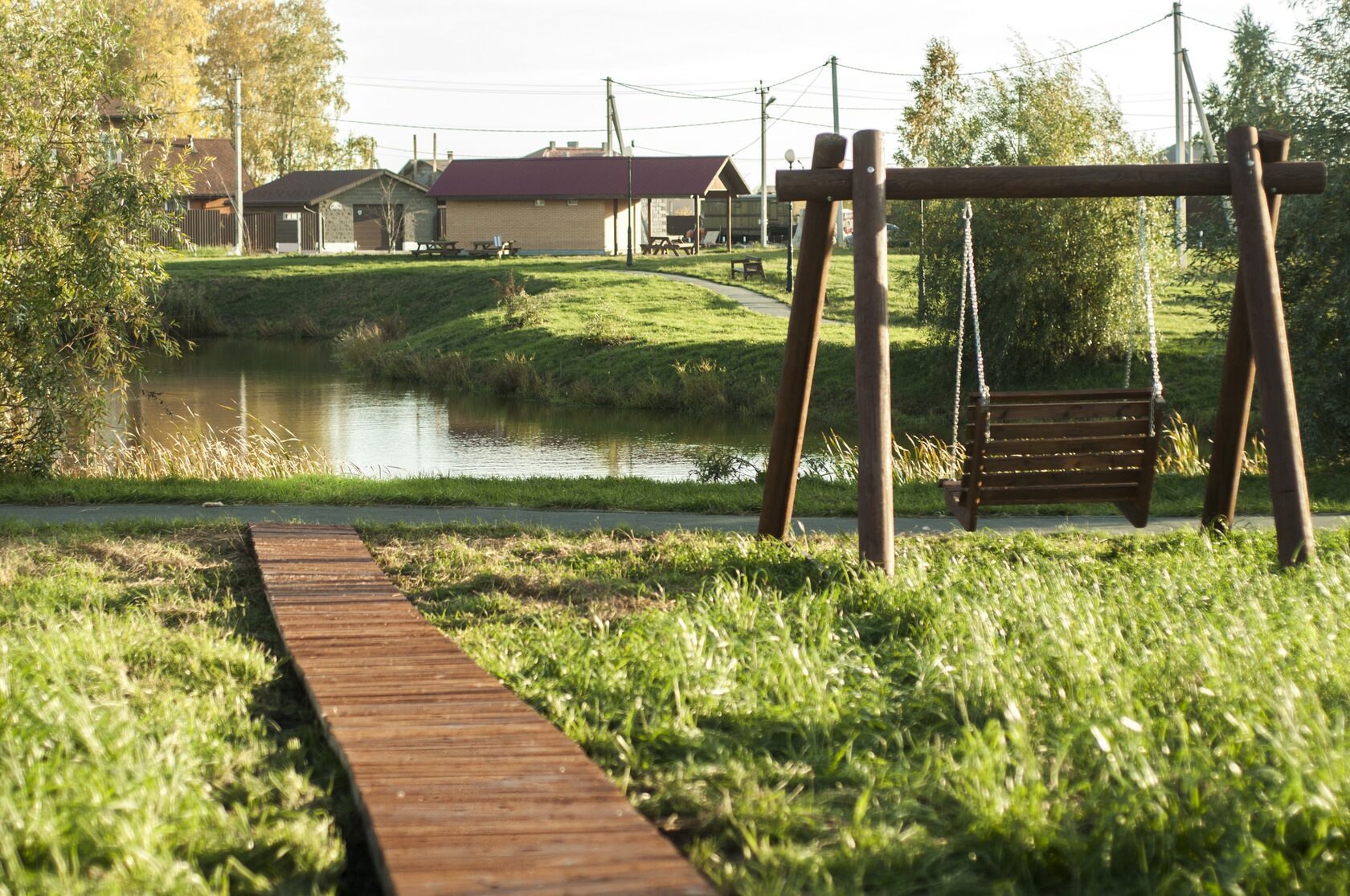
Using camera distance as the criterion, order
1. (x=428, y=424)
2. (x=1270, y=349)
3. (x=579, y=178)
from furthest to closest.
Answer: (x=579, y=178), (x=428, y=424), (x=1270, y=349)

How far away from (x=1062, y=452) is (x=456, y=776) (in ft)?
17.0

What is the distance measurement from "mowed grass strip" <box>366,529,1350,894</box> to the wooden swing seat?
572 millimetres

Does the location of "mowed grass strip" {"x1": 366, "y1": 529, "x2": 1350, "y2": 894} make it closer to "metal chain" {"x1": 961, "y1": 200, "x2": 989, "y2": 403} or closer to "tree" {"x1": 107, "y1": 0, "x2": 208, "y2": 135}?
→ "metal chain" {"x1": 961, "y1": 200, "x2": 989, "y2": 403}

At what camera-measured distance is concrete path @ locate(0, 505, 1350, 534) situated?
10141mm

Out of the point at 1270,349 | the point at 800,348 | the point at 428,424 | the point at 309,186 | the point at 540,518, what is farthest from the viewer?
the point at 309,186

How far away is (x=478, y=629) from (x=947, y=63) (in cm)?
3172

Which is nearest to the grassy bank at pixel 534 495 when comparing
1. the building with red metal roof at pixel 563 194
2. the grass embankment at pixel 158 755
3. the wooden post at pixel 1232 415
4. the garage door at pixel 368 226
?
the wooden post at pixel 1232 415

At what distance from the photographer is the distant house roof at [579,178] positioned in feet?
187

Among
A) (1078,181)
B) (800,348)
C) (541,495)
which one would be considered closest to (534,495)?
(541,495)

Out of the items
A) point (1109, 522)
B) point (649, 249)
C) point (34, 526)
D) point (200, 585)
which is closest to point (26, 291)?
point (34, 526)

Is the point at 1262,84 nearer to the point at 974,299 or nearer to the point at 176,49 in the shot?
the point at 974,299

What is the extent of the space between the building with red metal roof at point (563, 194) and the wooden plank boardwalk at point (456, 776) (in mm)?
51111

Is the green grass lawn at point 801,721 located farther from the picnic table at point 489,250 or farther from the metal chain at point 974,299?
the picnic table at point 489,250

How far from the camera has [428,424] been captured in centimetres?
2516
